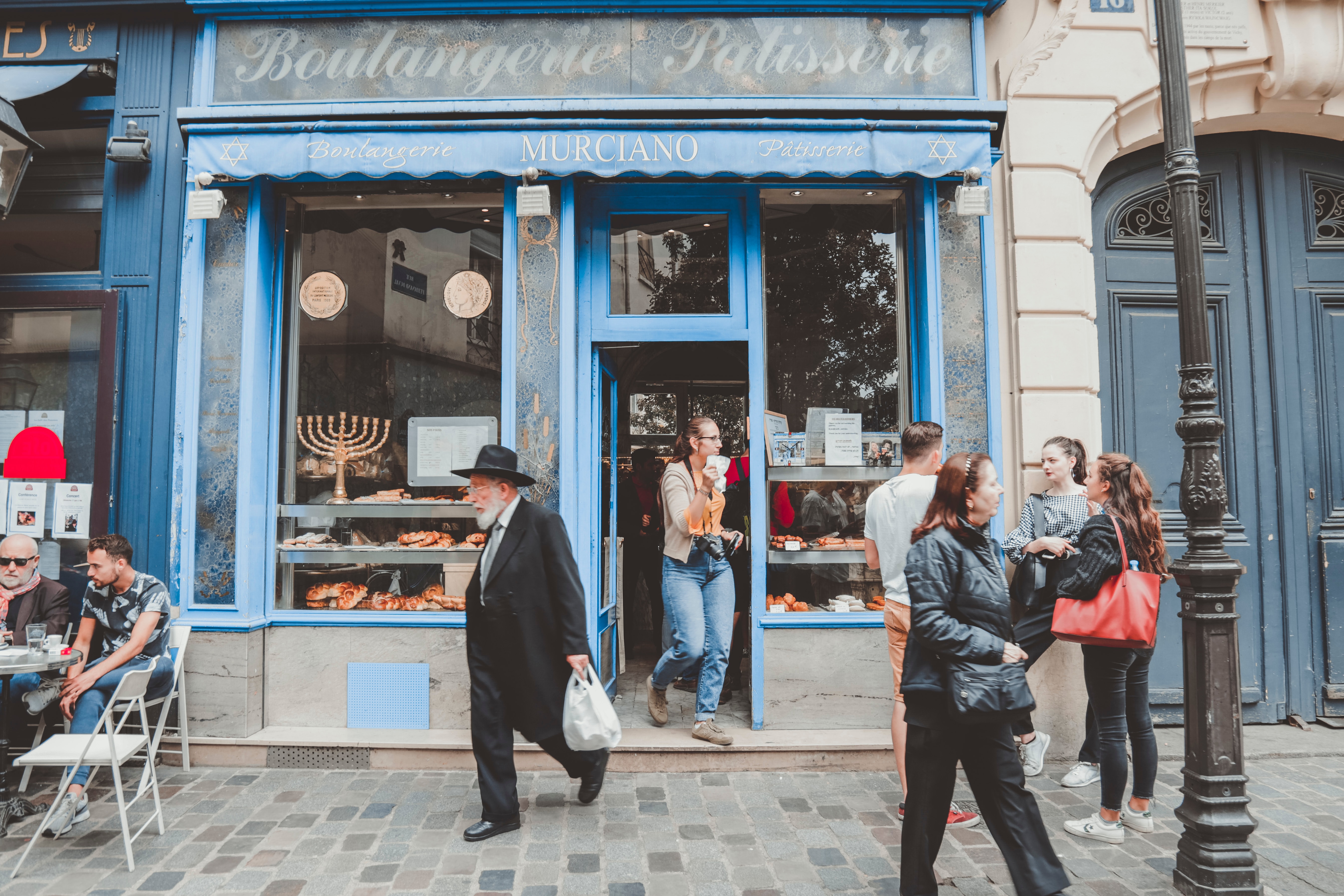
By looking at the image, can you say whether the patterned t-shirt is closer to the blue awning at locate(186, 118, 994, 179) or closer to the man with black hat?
the man with black hat

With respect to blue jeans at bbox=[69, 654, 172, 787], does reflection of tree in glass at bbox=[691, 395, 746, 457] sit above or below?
above

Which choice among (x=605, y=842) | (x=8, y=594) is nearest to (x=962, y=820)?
(x=605, y=842)

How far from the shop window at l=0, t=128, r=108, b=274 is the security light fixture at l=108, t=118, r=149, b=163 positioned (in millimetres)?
537

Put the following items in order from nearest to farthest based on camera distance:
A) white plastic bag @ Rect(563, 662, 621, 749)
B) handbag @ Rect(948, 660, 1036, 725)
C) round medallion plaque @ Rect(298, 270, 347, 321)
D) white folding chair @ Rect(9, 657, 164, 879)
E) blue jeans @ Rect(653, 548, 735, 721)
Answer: handbag @ Rect(948, 660, 1036, 725)
white folding chair @ Rect(9, 657, 164, 879)
white plastic bag @ Rect(563, 662, 621, 749)
blue jeans @ Rect(653, 548, 735, 721)
round medallion plaque @ Rect(298, 270, 347, 321)

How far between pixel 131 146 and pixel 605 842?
18.4ft

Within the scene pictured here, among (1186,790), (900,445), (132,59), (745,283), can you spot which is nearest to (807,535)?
(900,445)

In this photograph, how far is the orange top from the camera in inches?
190

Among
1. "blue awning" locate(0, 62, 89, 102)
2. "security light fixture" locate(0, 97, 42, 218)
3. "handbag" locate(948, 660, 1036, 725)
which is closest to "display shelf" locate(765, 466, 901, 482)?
"handbag" locate(948, 660, 1036, 725)

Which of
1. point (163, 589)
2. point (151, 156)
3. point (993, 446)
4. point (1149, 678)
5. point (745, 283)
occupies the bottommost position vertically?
point (1149, 678)

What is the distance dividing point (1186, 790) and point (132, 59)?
794cm

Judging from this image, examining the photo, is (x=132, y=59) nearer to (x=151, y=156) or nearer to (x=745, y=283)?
(x=151, y=156)

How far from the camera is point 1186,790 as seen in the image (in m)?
3.36

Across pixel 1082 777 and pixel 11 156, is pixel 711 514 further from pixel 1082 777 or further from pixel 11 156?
pixel 11 156

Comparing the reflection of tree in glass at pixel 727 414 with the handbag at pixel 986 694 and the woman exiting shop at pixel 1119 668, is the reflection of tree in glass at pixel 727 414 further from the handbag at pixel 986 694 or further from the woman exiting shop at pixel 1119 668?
the handbag at pixel 986 694
